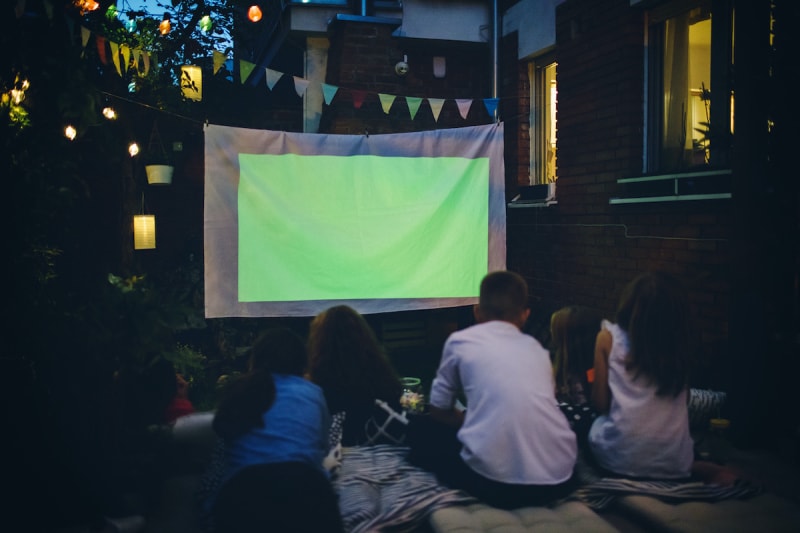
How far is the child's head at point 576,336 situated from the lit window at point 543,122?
3.47 m

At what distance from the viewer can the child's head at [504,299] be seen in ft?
12.9

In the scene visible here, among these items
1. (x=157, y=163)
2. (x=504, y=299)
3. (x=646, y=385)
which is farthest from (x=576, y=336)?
(x=157, y=163)

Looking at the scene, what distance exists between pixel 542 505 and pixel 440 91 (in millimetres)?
5977

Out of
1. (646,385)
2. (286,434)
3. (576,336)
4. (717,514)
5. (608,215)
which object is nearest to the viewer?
(286,434)

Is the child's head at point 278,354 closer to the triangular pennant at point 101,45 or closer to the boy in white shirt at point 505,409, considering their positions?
the boy in white shirt at point 505,409

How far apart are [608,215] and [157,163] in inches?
228

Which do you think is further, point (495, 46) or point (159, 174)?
point (159, 174)

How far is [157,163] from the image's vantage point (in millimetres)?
9539

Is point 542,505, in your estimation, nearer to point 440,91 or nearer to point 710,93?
point 710,93

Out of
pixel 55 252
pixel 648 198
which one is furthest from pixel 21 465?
pixel 648 198

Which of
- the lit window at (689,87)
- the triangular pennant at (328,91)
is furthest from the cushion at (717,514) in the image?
the triangular pennant at (328,91)

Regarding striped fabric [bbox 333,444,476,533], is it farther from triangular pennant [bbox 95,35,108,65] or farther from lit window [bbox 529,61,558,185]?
lit window [bbox 529,61,558,185]

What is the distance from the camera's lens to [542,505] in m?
3.87

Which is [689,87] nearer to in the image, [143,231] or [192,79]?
[192,79]
